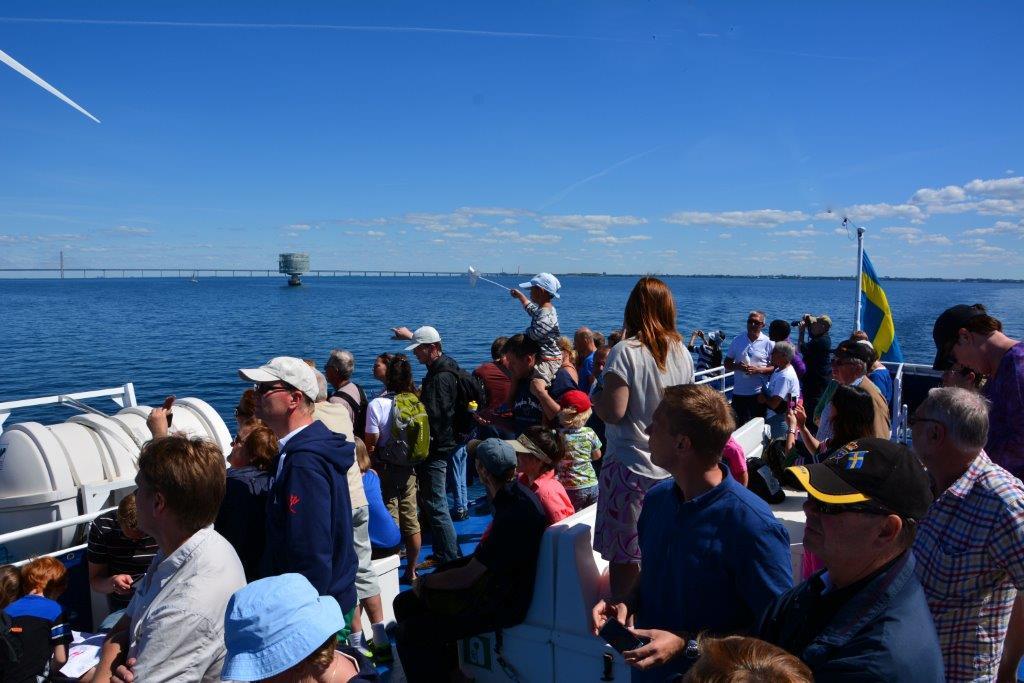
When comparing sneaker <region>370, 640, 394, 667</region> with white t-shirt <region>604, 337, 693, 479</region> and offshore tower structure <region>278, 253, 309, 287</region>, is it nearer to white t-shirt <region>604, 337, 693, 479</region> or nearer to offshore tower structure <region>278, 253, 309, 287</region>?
white t-shirt <region>604, 337, 693, 479</region>

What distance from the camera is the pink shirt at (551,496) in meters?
3.51

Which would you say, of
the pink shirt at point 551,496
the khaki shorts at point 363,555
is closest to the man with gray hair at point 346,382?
the khaki shorts at point 363,555

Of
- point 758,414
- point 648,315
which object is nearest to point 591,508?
point 648,315

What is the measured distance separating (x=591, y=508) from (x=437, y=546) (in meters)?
2.08

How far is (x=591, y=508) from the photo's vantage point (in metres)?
3.47

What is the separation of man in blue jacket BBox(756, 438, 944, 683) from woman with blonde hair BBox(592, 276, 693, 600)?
4.04 ft

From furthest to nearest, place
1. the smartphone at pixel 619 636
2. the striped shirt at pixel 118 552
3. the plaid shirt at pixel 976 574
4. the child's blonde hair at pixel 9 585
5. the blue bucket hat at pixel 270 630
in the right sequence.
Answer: the striped shirt at pixel 118 552 < the child's blonde hair at pixel 9 585 < the smartphone at pixel 619 636 < the plaid shirt at pixel 976 574 < the blue bucket hat at pixel 270 630

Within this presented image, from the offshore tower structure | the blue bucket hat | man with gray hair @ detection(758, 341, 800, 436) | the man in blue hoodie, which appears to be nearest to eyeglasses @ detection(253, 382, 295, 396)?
the man in blue hoodie

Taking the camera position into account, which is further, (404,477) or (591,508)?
(404,477)

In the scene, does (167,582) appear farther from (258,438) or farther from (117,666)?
(258,438)

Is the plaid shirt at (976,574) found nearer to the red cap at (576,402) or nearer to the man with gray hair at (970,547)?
the man with gray hair at (970,547)

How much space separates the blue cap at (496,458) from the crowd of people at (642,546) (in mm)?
12

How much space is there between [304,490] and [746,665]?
6.41 feet

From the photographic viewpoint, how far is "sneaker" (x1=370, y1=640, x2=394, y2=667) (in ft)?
11.9
